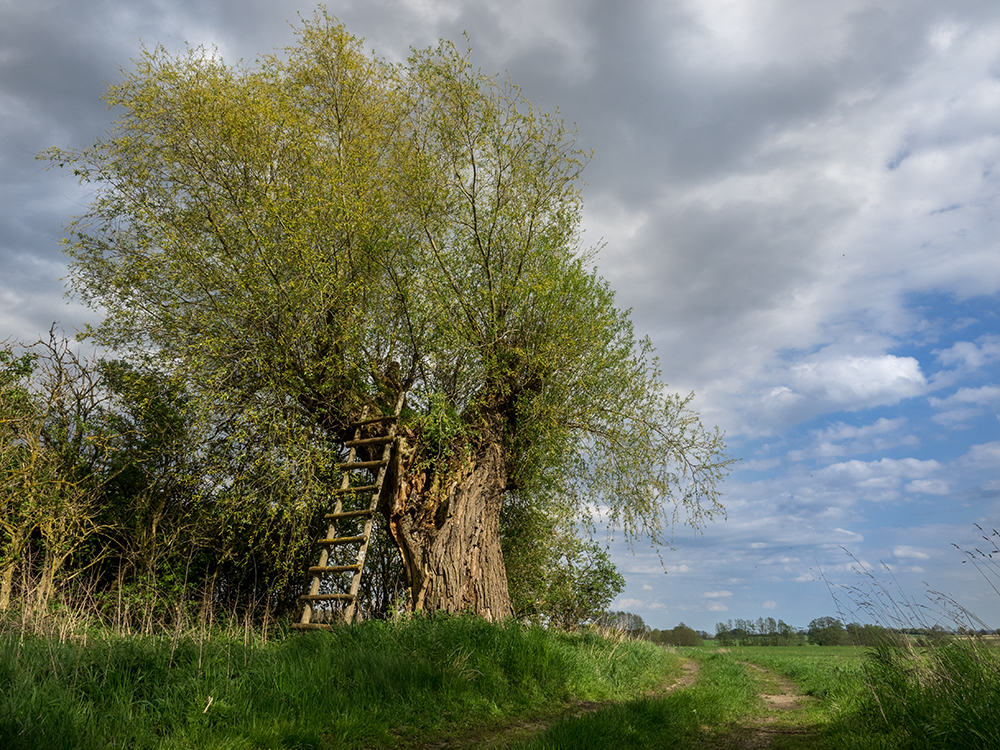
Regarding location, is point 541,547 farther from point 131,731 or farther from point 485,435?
point 131,731

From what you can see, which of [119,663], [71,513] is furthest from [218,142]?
[119,663]

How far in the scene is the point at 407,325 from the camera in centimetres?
1254

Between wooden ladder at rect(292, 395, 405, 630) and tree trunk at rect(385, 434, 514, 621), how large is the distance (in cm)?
39

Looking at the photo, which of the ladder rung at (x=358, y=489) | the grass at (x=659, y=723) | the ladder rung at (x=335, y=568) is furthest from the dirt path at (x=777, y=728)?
the ladder rung at (x=358, y=489)

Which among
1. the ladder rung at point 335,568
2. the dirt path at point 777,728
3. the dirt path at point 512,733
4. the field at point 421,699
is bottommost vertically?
the dirt path at point 777,728

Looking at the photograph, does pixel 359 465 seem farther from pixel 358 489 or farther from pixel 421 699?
pixel 421 699

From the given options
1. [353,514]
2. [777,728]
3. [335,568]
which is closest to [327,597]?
[335,568]

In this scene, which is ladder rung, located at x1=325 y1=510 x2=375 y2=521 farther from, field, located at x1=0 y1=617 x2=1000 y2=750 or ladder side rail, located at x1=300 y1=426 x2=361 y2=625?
field, located at x1=0 y1=617 x2=1000 y2=750

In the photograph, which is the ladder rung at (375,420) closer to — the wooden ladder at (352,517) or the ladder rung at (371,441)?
the wooden ladder at (352,517)

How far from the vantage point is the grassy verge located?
15.2 ft

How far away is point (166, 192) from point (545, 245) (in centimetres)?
809

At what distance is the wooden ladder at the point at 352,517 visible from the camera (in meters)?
10.3

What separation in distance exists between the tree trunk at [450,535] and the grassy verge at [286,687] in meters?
1.86

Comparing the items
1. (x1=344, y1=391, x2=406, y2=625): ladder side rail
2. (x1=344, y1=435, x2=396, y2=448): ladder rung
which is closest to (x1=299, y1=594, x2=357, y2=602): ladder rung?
(x1=344, y1=391, x2=406, y2=625): ladder side rail
